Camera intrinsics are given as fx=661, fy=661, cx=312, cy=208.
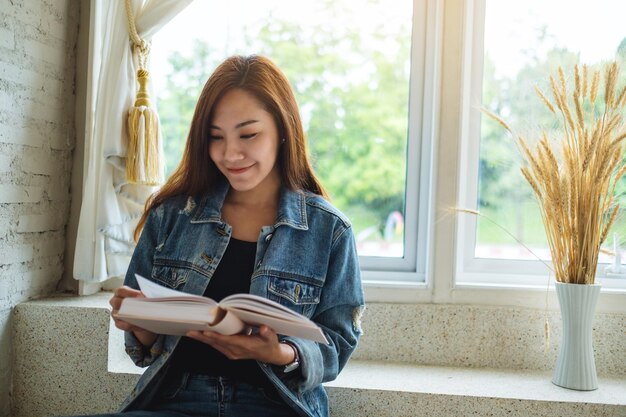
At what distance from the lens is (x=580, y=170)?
1824 mm

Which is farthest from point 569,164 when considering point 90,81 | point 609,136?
point 90,81

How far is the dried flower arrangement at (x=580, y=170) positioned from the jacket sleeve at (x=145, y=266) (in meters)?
1.04

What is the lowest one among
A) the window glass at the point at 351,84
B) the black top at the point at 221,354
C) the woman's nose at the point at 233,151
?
the black top at the point at 221,354

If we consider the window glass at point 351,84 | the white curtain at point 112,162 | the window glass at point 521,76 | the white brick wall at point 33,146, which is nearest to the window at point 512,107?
the window glass at point 521,76

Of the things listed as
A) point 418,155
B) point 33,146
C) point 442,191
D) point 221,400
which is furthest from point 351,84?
point 221,400

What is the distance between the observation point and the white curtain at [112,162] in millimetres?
2010

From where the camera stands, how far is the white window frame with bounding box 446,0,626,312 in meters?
2.08

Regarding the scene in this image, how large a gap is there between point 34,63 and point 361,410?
1.43 metres

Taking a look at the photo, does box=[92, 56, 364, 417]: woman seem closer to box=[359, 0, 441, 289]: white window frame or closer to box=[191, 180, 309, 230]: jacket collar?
box=[191, 180, 309, 230]: jacket collar

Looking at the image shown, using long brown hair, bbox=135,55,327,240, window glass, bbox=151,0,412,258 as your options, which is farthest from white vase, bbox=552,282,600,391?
long brown hair, bbox=135,55,327,240

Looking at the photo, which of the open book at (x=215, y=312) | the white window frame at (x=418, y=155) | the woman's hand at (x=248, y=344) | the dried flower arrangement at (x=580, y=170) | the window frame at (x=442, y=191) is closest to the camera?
the open book at (x=215, y=312)

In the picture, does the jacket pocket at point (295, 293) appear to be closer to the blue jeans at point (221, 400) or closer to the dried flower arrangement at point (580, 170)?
the blue jeans at point (221, 400)

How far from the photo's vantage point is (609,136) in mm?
1791

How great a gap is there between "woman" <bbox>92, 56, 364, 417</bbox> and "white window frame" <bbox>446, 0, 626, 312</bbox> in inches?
26.3
